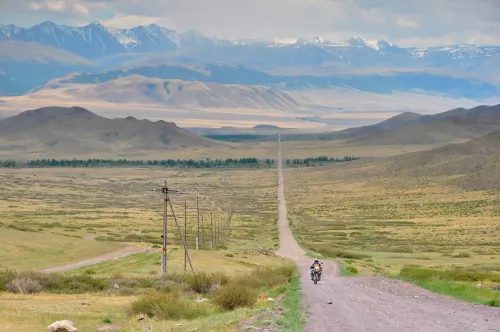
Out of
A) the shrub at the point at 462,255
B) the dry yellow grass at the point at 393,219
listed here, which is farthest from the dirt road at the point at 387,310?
the shrub at the point at 462,255

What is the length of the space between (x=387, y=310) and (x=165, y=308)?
5685 millimetres

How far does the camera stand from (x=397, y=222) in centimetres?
9531

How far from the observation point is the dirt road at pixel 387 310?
744 inches

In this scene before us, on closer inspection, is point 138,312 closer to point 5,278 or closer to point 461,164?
point 5,278

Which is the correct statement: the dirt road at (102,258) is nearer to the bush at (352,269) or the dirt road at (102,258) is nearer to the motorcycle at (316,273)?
the bush at (352,269)

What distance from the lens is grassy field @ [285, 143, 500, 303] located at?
181ft

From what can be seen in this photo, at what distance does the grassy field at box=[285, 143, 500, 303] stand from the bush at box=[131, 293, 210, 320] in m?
8.33

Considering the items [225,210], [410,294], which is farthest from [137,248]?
[225,210]

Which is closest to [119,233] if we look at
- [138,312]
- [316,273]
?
[316,273]

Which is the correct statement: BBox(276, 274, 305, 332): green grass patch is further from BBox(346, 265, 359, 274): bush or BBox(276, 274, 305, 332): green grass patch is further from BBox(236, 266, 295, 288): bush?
BBox(346, 265, 359, 274): bush

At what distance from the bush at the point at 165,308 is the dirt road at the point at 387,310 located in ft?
9.80

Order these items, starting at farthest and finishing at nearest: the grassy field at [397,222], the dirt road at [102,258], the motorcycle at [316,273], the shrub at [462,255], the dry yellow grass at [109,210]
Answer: the shrub at [462,255] < the dry yellow grass at [109,210] < the grassy field at [397,222] < the dirt road at [102,258] < the motorcycle at [316,273]

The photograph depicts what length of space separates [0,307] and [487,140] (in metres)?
162

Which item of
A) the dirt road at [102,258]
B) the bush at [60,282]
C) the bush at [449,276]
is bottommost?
the dirt road at [102,258]
